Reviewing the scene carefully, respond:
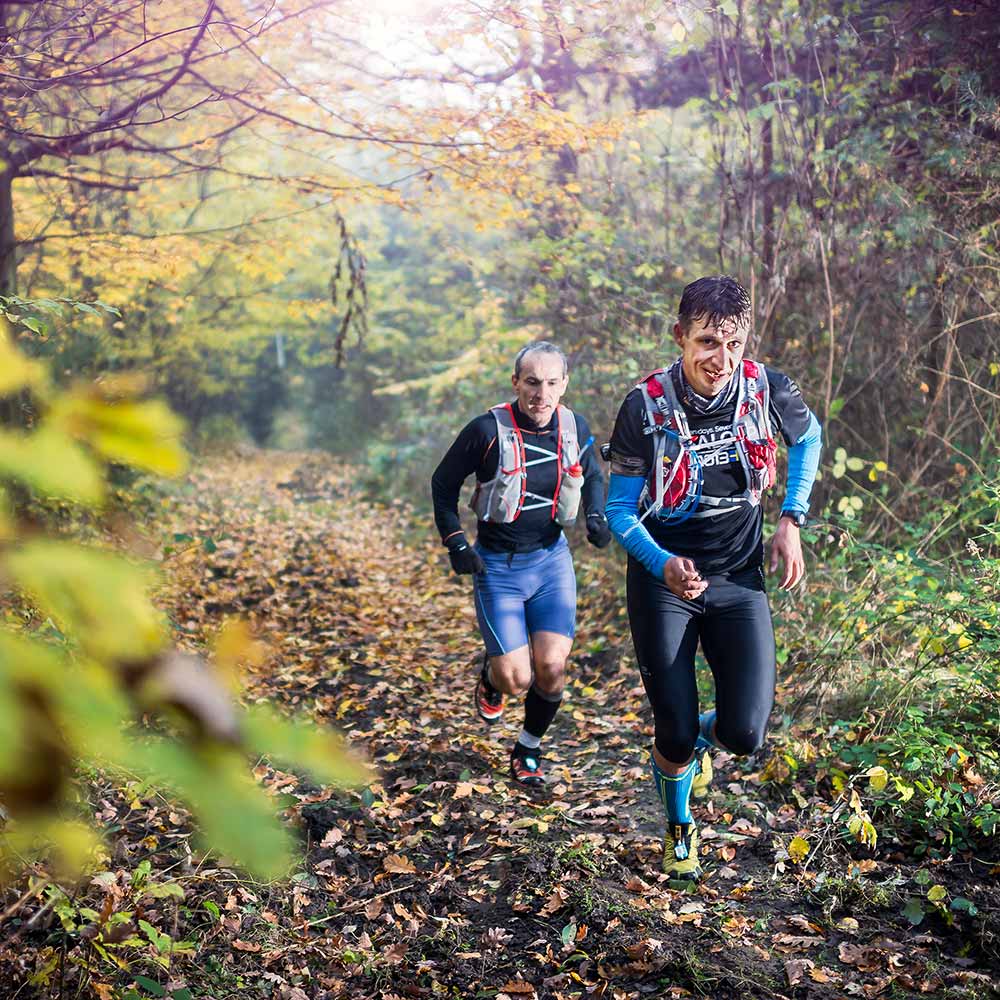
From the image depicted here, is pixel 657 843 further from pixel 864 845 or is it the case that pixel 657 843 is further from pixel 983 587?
pixel 983 587

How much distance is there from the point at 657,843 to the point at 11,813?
417 centimetres

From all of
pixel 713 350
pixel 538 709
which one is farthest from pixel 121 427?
pixel 538 709

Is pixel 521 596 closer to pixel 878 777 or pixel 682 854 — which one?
pixel 682 854

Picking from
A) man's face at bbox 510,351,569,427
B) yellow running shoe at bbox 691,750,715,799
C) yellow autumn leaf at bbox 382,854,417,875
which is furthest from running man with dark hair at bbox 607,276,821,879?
yellow autumn leaf at bbox 382,854,417,875

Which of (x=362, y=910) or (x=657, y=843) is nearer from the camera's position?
(x=362, y=910)

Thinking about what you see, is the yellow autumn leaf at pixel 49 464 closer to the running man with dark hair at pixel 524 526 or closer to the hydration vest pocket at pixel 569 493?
the running man with dark hair at pixel 524 526

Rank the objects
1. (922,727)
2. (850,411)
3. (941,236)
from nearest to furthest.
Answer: (922,727)
(941,236)
(850,411)

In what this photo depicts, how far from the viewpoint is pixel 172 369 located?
22438 mm

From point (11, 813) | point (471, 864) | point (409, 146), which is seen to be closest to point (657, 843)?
point (471, 864)

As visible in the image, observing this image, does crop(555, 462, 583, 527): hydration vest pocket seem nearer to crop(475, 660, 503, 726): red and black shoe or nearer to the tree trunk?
crop(475, 660, 503, 726): red and black shoe

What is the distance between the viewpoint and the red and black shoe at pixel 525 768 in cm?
521

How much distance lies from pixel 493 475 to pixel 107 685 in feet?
13.5

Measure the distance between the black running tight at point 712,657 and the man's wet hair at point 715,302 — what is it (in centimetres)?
107

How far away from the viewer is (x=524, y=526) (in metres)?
4.95
